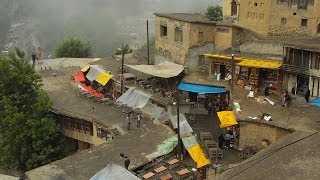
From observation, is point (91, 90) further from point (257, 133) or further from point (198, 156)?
point (257, 133)

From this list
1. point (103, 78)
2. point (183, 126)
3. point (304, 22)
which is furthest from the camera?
point (103, 78)

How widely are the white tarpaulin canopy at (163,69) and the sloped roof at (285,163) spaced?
14355 millimetres

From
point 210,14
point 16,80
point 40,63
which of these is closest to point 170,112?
point 16,80

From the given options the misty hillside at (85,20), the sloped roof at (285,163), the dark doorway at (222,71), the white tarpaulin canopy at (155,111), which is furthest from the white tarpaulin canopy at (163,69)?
the misty hillside at (85,20)

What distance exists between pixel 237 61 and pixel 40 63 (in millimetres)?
20970

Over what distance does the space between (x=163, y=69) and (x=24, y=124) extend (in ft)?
36.5

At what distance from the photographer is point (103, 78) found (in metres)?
37.6

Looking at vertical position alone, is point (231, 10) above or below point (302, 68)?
above

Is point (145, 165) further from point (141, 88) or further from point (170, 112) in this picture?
point (141, 88)

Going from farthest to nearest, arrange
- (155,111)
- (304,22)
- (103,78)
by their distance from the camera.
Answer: (103,78)
(304,22)
(155,111)

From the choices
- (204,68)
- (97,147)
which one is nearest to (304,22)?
(204,68)

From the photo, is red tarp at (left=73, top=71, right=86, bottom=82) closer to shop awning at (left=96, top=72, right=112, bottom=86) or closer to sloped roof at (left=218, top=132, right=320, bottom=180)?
shop awning at (left=96, top=72, right=112, bottom=86)

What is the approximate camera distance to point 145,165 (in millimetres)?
23469

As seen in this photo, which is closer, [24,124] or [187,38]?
[24,124]
